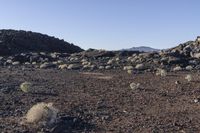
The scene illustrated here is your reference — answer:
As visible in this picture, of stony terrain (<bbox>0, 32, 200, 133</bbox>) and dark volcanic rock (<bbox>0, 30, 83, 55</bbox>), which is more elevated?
dark volcanic rock (<bbox>0, 30, 83, 55</bbox>)

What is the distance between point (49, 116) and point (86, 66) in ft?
98.9

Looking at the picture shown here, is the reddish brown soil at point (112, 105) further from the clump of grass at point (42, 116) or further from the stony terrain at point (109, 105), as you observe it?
the clump of grass at point (42, 116)

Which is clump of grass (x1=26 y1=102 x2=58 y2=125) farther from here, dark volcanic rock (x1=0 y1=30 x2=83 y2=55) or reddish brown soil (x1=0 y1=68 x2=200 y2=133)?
dark volcanic rock (x1=0 y1=30 x2=83 y2=55)

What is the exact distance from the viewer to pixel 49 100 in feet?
71.2

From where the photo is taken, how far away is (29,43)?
84.1 metres

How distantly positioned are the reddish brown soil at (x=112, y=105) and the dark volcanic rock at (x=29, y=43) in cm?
4638

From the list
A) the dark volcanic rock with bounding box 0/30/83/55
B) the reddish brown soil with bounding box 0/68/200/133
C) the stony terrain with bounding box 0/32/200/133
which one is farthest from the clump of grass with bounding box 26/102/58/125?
the dark volcanic rock with bounding box 0/30/83/55

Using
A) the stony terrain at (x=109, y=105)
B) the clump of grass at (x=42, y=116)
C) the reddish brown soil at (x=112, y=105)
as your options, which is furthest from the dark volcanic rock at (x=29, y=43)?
the clump of grass at (x=42, y=116)

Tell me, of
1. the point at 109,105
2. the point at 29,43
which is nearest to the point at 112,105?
the point at 109,105

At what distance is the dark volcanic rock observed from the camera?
76.1 meters

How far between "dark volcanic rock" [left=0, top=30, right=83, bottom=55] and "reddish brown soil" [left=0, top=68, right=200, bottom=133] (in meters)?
46.4

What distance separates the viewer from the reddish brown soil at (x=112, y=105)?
16.6 metres

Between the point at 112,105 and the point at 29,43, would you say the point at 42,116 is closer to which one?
the point at 112,105

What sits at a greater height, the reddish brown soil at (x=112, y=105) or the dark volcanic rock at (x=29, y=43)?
the dark volcanic rock at (x=29, y=43)
